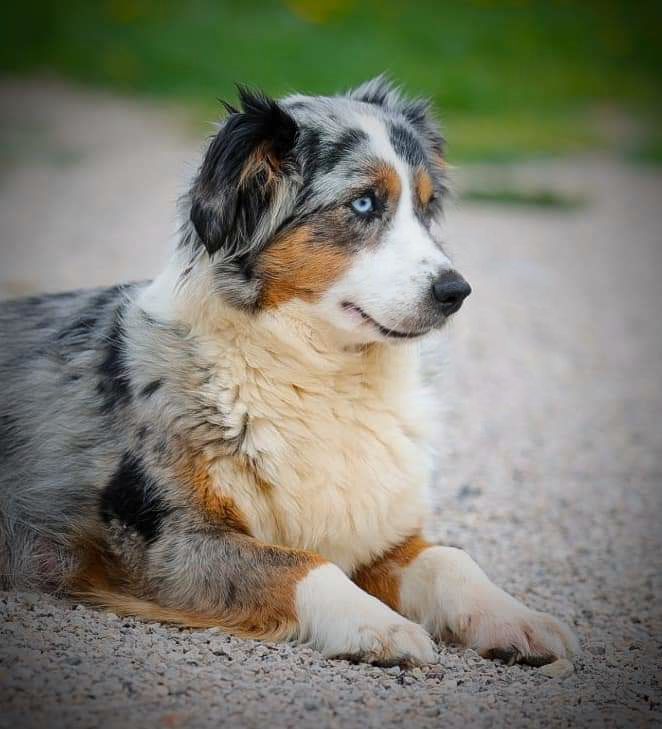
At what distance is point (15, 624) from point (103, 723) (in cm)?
72

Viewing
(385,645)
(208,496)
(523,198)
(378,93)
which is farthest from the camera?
(523,198)

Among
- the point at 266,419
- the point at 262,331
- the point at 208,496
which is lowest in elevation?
→ the point at 208,496

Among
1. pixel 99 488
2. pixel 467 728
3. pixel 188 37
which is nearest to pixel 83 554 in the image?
pixel 99 488

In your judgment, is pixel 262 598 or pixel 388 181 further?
pixel 388 181

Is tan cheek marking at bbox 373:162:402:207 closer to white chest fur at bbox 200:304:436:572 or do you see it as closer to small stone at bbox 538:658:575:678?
white chest fur at bbox 200:304:436:572

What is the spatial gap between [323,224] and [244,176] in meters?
0.32

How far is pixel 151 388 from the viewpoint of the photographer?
11.5 feet

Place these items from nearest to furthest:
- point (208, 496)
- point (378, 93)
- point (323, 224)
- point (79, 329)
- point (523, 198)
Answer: point (208, 496), point (323, 224), point (79, 329), point (378, 93), point (523, 198)

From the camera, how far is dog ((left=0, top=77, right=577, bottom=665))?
3.29 meters

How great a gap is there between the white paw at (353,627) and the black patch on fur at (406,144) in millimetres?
1526

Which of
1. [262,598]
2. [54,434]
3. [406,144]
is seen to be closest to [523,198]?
[406,144]

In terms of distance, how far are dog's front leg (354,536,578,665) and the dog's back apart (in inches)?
40.4

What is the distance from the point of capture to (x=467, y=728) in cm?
274

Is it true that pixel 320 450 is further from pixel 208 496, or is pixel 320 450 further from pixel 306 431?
pixel 208 496
